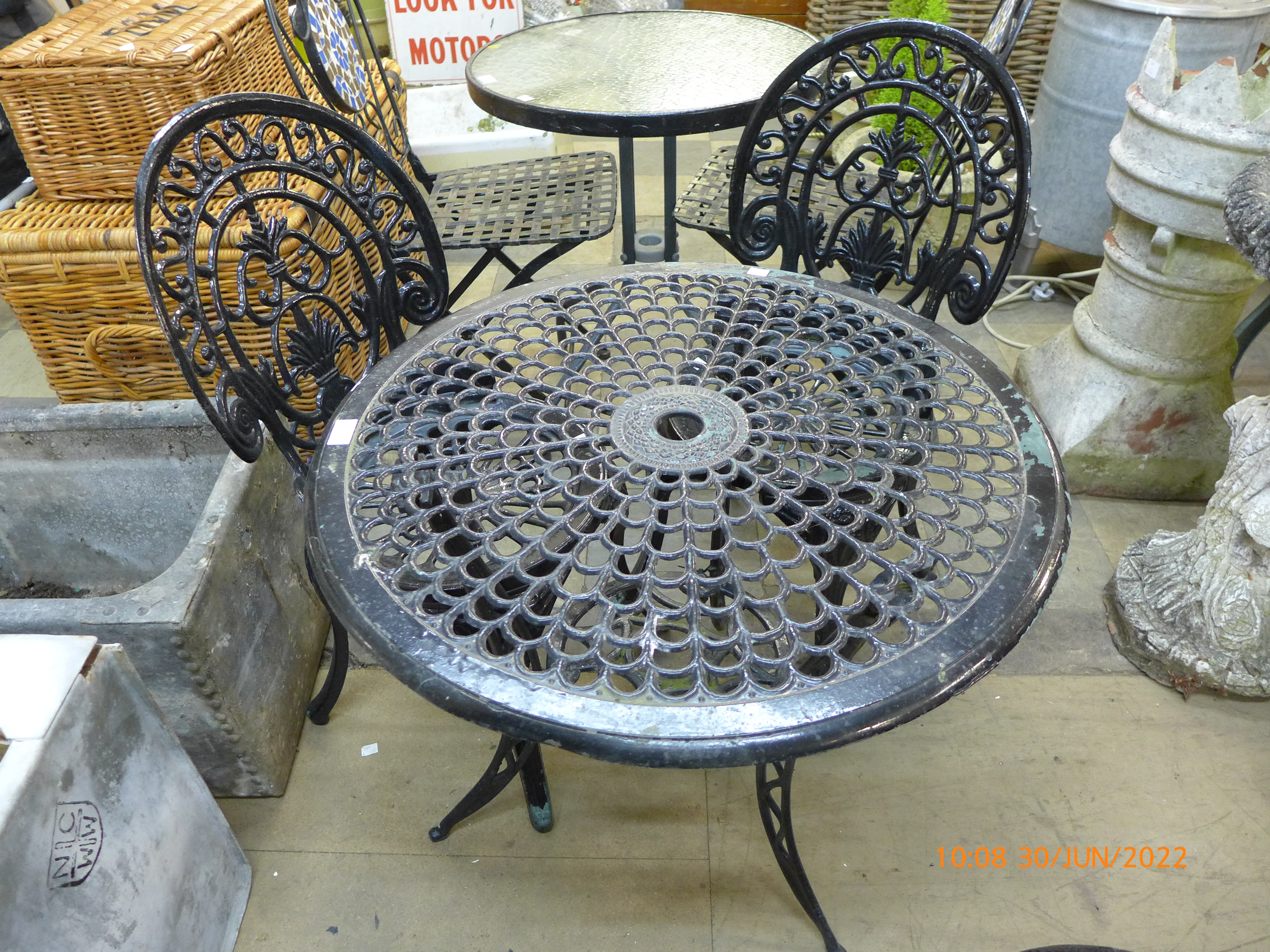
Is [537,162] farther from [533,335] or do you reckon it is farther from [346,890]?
[346,890]

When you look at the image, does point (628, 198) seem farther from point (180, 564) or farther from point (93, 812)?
point (93, 812)

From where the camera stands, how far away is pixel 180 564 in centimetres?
139

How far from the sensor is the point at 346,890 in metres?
1.52

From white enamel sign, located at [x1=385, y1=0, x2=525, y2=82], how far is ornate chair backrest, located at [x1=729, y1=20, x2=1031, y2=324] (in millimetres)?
2610

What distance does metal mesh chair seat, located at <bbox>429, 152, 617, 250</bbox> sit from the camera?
7.07ft

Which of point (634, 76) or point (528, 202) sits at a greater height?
point (634, 76)

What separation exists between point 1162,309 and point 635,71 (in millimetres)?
1460

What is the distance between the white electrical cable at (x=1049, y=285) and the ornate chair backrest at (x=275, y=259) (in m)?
2.11

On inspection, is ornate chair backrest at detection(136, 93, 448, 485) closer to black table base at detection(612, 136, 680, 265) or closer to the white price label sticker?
the white price label sticker

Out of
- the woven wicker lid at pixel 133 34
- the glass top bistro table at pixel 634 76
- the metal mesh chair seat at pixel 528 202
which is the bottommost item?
the metal mesh chair seat at pixel 528 202

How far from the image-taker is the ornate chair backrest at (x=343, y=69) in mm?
1982

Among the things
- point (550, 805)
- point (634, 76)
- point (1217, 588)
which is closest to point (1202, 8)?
point (634, 76)

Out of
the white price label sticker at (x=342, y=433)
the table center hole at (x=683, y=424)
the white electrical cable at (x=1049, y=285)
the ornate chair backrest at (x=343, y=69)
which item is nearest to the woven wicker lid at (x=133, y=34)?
the ornate chair backrest at (x=343, y=69)
